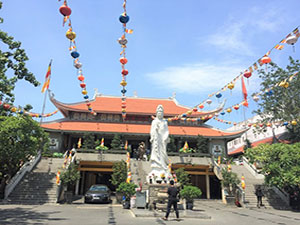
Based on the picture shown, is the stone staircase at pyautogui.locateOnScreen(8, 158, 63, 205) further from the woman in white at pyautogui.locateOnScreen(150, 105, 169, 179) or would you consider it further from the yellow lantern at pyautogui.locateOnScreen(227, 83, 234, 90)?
the yellow lantern at pyautogui.locateOnScreen(227, 83, 234, 90)

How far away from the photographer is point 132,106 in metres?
30.9

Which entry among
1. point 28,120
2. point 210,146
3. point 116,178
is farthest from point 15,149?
point 210,146

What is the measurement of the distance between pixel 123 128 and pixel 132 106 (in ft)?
16.8

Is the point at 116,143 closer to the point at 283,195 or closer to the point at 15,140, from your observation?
the point at 15,140

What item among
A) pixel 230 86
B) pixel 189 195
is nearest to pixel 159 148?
pixel 189 195

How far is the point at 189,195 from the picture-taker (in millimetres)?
12195

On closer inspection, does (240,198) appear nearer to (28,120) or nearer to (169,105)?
(28,120)

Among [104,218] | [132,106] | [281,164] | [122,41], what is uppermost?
[132,106]

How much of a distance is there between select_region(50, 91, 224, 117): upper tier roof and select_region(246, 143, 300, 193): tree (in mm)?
14532

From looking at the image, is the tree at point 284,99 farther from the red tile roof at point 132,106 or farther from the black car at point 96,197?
the black car at point 96,197

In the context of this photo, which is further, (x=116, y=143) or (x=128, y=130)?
(x=128, y=130)

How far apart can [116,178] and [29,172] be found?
6.35m

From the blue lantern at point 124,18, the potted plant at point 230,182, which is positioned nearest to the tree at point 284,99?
the potted plant at point 230,182

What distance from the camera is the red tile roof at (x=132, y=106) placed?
27828 mm
